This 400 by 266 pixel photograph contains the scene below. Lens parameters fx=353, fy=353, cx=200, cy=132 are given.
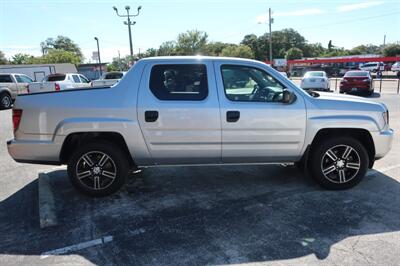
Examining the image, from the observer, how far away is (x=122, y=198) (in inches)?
188

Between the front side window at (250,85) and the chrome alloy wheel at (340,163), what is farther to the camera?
the chrome alloy wheel at (340,163)

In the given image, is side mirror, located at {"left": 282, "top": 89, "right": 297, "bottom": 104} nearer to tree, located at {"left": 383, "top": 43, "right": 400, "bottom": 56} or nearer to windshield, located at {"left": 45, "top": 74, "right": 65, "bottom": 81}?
windshield, located at {"left": 45, "top": 74, "right": 65, "bottom": 81}

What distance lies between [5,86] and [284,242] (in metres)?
18.0

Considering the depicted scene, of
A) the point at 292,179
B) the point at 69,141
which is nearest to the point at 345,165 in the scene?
the point at 292,179

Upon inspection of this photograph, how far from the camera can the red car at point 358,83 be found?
19688mm

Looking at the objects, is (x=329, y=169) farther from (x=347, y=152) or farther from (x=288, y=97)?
(x=288, y=97)

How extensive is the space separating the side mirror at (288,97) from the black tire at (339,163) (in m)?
0.77

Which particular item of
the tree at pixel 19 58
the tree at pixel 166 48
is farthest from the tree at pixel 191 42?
the tree at pixel 19 58

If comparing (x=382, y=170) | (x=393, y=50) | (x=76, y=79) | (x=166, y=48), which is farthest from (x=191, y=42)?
(x=382, y=170)

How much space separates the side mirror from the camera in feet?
14.9

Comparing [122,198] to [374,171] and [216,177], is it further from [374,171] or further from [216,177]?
[374,171]

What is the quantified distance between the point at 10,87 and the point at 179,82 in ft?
53.9

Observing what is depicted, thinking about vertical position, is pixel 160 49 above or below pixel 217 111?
above

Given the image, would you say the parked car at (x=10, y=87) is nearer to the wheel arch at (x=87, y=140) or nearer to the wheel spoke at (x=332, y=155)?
the wheel arch at (x=87, y=140)
